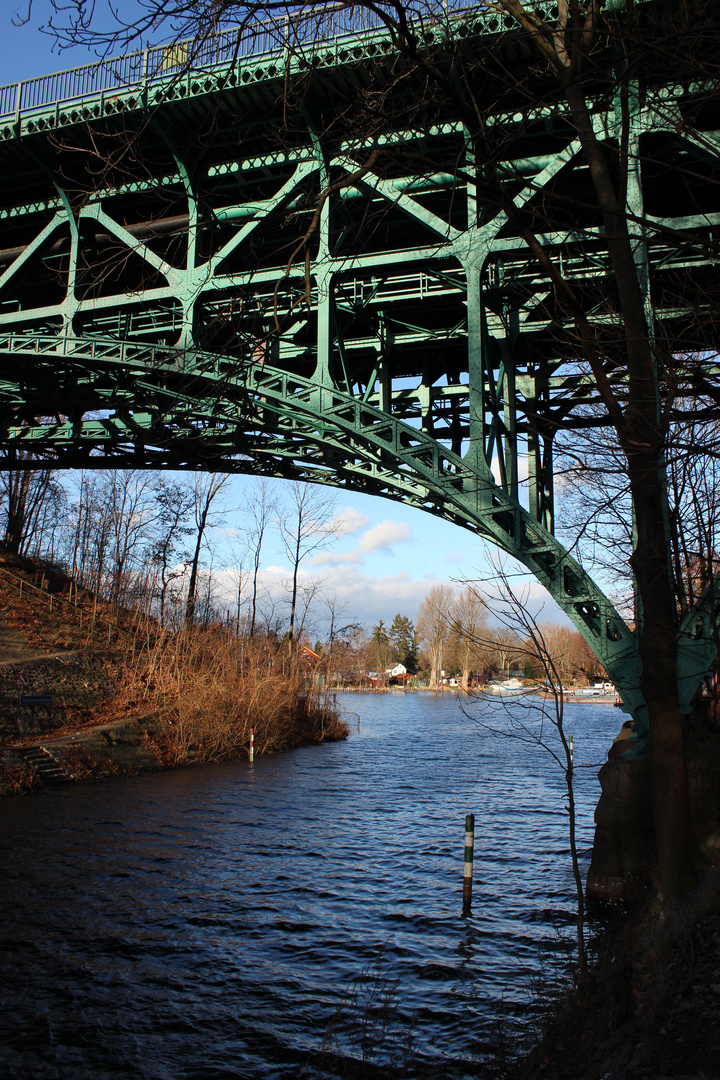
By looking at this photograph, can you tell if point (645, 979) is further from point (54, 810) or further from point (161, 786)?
point (161, 786)

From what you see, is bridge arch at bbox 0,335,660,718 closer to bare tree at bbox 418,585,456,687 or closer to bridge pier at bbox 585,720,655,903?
bridge pier at bbox 585,720,655,903

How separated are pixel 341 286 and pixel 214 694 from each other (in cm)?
1256

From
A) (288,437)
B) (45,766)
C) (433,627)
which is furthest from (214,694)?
(433,627)

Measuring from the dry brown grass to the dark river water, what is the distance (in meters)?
3.80

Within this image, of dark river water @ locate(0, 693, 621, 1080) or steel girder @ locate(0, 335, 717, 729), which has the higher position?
steel girder @ locate(0, 335, 717, 729)

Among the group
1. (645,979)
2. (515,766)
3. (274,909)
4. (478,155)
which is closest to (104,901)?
(274,909)

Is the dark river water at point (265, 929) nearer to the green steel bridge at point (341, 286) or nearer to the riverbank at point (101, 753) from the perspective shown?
the riverbank at point (101, 753)

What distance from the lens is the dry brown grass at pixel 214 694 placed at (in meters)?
21.7

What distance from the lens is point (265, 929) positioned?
898 centimetres

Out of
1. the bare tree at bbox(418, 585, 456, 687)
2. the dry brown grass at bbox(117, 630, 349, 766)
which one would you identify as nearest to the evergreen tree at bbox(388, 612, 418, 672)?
the bare tree at bbox(418, 585, 456, 687)

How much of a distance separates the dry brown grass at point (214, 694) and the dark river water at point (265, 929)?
3796mm

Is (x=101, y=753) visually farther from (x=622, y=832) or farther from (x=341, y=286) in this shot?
(x=622, y=832)

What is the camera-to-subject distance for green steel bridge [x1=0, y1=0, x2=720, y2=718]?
10.2 m

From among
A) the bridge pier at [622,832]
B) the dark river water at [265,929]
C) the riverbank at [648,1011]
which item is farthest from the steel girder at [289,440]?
the riverbank at [648,1011]
